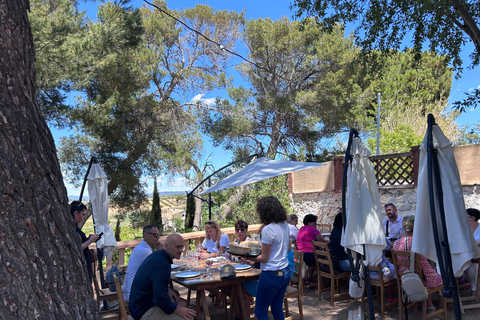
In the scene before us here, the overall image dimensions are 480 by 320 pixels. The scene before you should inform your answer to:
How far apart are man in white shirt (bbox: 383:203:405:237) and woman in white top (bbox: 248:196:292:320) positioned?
3.44 meters

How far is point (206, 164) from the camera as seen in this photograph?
63.7 feet

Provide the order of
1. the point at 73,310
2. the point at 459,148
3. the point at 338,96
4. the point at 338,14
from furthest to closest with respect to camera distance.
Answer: the point at 338,96 < the point at 459,148 < the point at 338,14 < the point at 73,310

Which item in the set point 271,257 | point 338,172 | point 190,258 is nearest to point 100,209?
point 190,258

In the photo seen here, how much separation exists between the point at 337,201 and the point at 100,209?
23.3ft

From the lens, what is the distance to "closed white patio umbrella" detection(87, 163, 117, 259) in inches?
190

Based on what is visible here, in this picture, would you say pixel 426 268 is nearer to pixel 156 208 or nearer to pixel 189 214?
pixel 189 214

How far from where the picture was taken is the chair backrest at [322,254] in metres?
5.03

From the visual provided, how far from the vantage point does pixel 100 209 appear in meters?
4.95

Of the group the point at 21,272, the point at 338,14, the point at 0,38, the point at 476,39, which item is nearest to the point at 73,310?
the point at 21,272

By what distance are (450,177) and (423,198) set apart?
0.27 metres

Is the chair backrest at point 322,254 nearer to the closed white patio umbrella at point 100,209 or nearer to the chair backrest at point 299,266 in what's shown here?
the chair backrest at point 299,266

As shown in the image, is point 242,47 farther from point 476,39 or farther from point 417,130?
point 476,39

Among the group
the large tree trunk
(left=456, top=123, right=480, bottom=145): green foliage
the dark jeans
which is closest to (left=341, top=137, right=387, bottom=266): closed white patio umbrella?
the dark jeans

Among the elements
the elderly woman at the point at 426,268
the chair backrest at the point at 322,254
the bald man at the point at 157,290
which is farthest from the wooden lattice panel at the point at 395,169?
the bald man at the point at 157,290
